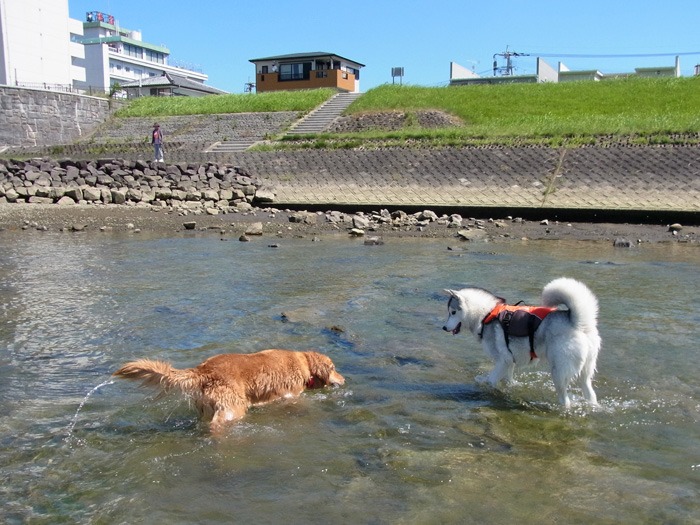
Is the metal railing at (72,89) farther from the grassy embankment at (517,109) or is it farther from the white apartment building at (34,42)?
the white apartment building at (34,42)

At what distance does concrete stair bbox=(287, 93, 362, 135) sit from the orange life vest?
2969 cm

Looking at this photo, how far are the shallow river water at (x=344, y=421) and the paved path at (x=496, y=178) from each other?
438 inches

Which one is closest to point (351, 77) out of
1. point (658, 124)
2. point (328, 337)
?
point (658, 124)

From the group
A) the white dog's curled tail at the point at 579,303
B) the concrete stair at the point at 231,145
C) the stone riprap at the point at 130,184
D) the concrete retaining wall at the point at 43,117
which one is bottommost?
the white dog's curled tail at the point at 579,303

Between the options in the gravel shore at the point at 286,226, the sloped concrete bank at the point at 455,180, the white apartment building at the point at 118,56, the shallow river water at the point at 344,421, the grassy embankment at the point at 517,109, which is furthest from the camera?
the white apartment building at the point at 118,56

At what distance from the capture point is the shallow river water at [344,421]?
3.96 m

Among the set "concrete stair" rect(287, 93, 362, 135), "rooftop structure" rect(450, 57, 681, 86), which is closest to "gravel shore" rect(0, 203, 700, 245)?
"concrete stair" rect(287, 93, 362, 135)

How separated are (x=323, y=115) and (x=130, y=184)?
673 inches

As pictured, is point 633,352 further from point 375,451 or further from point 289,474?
point 289,474

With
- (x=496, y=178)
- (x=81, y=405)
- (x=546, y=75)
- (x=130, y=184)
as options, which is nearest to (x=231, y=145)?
(x=130, y=184)

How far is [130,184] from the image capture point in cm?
2447

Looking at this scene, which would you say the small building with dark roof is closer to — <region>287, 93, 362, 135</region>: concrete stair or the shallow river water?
<region>287, 93, 362, 135</region>: concrete stair

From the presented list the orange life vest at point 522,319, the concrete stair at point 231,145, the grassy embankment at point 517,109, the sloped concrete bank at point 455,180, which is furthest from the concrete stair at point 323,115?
the orange life vest at point 522,319

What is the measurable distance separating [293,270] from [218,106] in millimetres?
33693
